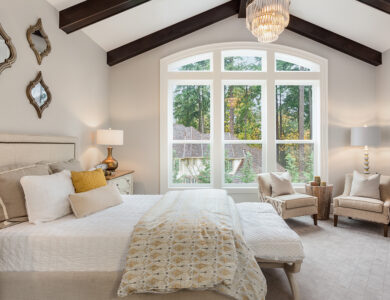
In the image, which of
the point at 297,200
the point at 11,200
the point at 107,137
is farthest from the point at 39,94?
the point at 297,200

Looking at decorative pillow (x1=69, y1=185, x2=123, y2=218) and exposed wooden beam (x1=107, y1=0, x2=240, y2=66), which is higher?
exposed wooden beam (x1=107, y1=0, x2=240, y2=66)

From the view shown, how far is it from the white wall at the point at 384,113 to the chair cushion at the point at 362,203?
1030 millimetres

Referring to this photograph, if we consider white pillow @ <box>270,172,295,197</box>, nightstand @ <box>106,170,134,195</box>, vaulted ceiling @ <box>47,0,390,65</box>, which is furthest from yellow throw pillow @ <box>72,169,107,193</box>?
white pillow @ <box>270,172,295,197</box>

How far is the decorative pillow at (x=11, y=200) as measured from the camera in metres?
1.78

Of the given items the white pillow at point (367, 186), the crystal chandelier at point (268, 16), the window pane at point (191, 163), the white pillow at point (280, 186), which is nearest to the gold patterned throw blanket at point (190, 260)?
the crystal chandelier at point (268, 16)

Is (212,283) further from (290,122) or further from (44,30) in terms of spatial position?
(290,122)

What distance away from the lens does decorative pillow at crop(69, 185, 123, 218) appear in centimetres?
201

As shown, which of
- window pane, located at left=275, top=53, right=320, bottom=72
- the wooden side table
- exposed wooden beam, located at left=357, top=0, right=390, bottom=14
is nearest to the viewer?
exposed wooden beam, located at left=357, top=0, right=390, bottom=14

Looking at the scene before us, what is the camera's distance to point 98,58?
391 cm

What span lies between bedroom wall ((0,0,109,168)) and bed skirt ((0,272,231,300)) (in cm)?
130

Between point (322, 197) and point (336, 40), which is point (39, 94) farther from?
point (336, 40)

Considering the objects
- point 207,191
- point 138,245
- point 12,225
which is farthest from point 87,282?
point 207,191

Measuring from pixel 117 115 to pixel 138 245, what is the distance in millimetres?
3226

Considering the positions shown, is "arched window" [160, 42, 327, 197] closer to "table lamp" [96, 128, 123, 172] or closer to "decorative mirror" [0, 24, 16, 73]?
"table lamp" [96, 128, 123, 172]
